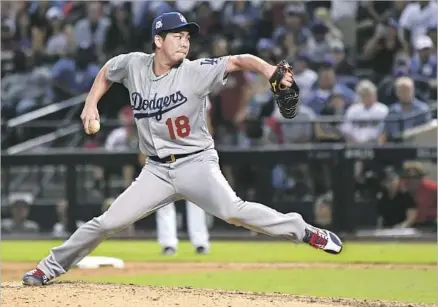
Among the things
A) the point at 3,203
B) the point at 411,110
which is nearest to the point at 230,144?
the point at 411,110

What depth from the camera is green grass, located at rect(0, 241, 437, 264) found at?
38.6 ft

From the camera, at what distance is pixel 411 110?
15148 millimetres

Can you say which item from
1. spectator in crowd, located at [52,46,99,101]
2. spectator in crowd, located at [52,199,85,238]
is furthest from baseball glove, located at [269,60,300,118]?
spectator in crowd, located at [52,46,99,101]

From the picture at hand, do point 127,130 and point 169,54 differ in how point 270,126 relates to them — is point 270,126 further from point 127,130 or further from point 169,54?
point 169,54

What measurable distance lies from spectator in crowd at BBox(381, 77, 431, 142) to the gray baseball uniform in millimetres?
8389

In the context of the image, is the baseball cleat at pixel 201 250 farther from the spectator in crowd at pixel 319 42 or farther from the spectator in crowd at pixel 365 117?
the spectator in crowd at pixel 319 42

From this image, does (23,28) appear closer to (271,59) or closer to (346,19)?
(271,59)

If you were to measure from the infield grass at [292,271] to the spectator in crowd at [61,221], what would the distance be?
1.56 feet

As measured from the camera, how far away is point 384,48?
56.2 feet

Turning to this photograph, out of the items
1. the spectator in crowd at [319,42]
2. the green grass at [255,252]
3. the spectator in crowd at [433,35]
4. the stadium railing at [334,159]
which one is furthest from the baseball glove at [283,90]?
the spectator in crowd at [319,42]

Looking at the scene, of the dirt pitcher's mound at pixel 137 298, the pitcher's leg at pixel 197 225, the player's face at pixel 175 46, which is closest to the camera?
the dirt pitcher's mound at pixel 137 298

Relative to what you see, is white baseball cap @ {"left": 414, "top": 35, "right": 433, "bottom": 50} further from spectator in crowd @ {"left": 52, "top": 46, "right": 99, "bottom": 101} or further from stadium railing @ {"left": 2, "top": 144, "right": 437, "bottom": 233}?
spectator in crowd @ {"left": 52, "top": 46, "right": 99, "bottom": 101}

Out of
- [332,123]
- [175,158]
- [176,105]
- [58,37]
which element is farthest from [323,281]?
[58,37]

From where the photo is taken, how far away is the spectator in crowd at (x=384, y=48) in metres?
17.0
